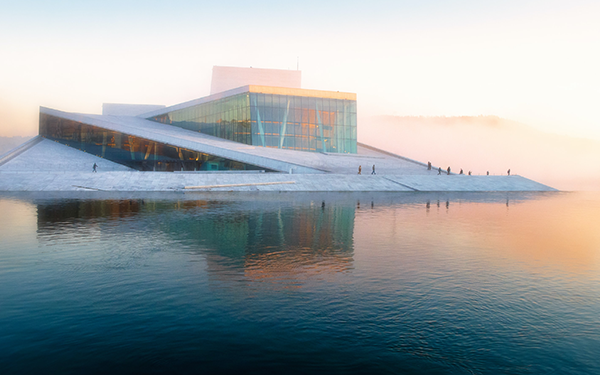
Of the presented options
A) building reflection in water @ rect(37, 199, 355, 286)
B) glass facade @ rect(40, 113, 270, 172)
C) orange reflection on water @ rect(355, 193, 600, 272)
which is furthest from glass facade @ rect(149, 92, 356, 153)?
orange reflection on water @ rect(355, 193, 600, 272)

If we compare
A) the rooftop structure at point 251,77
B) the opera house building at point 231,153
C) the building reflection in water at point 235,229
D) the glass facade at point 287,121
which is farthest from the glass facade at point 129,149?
the rooftop structure at point 251,77

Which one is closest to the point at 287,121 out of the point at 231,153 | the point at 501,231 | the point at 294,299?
the point at 231,153

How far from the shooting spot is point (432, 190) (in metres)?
38.1

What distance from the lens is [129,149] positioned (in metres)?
46.8

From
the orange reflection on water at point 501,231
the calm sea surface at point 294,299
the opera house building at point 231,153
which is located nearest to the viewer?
the calm sea surface at point 294,299

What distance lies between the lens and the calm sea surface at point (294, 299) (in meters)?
5.76

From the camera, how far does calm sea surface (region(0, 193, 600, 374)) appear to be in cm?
576

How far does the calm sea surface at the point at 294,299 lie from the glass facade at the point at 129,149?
86.3 ft

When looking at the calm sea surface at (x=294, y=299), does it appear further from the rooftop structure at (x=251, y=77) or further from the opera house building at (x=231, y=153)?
the rooftop structure at (x=251, y=77)

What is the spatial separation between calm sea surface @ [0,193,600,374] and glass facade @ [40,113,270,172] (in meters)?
26.3

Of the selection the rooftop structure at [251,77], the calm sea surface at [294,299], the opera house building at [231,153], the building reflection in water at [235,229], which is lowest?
the calm sea surface at [294,299]

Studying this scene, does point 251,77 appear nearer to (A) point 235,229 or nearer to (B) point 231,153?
(B) point 231,153

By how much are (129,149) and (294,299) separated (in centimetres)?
4270

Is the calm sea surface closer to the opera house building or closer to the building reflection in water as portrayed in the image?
the building reflection in water
